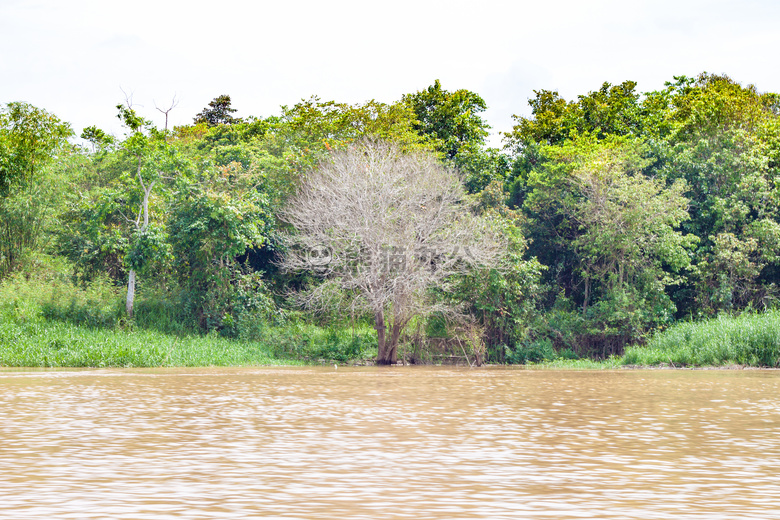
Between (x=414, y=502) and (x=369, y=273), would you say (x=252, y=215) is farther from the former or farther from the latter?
(x=414, y=502)

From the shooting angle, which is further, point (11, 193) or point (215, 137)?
point (215, 137)

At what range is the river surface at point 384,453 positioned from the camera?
24.0 ft

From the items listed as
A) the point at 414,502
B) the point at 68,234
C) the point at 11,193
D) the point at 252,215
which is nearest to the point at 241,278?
the point at 252,215

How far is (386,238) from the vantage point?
32594 mm

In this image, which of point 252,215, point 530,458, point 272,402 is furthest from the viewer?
point 252,215

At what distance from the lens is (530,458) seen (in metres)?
10.1

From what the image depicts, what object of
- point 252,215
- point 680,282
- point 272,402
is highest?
point 252,215

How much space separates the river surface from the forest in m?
13.2

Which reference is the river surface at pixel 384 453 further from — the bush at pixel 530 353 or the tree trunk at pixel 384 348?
the bush at pixel 530 353

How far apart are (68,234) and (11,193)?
330cm

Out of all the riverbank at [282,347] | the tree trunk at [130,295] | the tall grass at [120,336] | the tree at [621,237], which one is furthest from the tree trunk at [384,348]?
the tree trunk at [130,295]

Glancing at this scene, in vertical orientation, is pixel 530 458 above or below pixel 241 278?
below

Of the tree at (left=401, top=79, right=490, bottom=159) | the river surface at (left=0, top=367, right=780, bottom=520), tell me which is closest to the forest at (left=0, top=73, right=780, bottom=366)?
the tree at (left=401, top=79, right=490, bottom=159)

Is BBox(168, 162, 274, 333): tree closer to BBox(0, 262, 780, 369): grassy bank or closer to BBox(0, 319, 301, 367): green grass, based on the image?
BBox(0, 262, 780, 369): grassy bank
